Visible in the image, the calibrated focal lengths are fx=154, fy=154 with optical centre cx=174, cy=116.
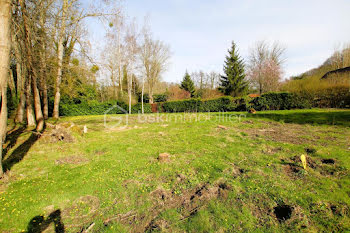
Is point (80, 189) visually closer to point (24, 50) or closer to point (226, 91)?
point (24, 50)

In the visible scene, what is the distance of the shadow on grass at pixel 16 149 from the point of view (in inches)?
Answer: 178

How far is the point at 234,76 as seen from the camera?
27438 millimetres

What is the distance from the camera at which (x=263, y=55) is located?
2947 centimetres

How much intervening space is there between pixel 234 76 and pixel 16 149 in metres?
28.6

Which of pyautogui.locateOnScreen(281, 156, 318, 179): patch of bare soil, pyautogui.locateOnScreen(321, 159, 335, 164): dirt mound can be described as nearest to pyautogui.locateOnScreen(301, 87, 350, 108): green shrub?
pyautogui.locateOnScreen(321, 159, 335, 164): dirt mound

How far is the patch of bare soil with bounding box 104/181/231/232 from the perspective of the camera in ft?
7.40

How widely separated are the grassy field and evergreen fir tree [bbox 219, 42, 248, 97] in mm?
22869

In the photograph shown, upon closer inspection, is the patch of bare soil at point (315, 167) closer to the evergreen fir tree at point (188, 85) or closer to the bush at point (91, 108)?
the bush at point (91, 108)

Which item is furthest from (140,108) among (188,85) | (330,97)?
(330,97)

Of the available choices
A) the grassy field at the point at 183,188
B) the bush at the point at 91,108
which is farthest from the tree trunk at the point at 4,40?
Answer: the bush at the point at 91,108

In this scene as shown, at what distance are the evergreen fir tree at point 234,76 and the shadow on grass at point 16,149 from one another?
27106 millimetres

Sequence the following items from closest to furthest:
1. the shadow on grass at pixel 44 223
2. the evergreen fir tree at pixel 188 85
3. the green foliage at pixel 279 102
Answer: the shadow on grass at pixel 44 223 < the green foliage at pixel 279 102 < the evergreen fir tree at pixel 188 85

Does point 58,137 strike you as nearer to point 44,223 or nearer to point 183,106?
point 44,223

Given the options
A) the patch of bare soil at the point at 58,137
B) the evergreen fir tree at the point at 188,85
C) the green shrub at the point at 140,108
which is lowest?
the patch of bare soil at the point at 58,137
